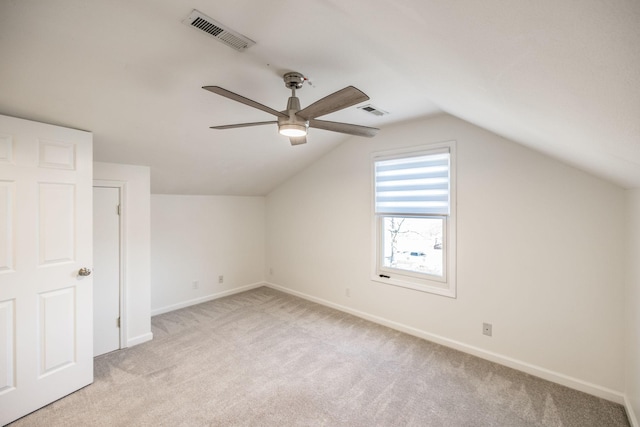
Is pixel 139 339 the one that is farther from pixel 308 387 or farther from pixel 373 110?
pixel 373 110

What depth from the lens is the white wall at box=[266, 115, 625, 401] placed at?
7.77 ft

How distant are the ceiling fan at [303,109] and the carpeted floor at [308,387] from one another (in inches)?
83.5

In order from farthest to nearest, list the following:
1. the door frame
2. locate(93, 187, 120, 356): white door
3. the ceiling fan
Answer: the door frame
locate(93, 187, 120, 356): white door
the ceiling fan

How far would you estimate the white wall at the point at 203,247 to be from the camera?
4082 millimetres

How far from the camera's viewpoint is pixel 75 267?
2.38m

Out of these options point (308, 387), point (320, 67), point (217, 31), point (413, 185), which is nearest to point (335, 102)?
point (320, 67)

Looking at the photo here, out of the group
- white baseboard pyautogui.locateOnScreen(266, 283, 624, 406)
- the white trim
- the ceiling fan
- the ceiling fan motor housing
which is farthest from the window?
the ceiling fan motor housing

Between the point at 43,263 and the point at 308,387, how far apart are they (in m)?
2.34

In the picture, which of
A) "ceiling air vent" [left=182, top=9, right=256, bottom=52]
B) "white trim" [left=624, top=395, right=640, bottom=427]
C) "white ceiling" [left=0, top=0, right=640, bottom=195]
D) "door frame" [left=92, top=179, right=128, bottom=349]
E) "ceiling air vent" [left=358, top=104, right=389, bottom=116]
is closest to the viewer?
"white ceiling" [left=0, top=0, right=640, bottom=195]

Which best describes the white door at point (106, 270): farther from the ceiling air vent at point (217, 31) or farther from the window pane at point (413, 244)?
the window pane at point (413, 244)

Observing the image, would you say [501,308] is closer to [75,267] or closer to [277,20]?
[277,20]

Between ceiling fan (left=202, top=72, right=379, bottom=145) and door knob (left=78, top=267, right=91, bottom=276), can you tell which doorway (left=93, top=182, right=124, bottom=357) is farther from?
ceiling fan (left=202, top=72, right=379, bottom=145)

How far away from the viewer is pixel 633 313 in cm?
208

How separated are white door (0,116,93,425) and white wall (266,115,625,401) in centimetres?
297
